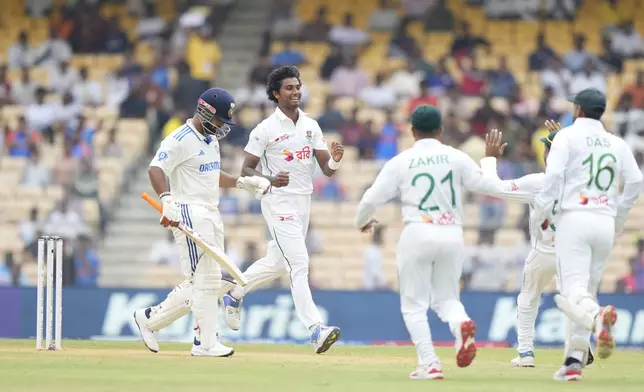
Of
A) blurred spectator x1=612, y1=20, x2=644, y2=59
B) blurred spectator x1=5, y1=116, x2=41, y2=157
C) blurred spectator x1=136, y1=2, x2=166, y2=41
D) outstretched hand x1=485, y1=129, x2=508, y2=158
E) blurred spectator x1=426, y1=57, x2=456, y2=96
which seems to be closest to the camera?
outstretched hand x1=485, y1=129, x2=508, y2=158

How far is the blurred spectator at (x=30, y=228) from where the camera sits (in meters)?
21.2

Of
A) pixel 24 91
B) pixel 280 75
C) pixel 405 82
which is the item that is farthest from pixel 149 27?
pixel 280 75

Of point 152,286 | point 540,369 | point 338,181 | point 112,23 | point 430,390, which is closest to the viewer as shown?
point 430,390

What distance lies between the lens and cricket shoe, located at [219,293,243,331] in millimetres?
13625

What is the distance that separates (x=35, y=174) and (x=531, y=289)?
11909mm

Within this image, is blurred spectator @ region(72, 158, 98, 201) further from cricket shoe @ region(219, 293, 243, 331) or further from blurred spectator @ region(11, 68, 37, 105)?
cricket shoe @ region(219, 293, 243, 331)

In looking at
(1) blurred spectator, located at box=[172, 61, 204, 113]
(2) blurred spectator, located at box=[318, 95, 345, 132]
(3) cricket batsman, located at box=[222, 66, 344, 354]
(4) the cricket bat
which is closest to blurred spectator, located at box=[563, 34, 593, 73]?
(2) blurred spectator, located at box=[318, 95, 345, 132]

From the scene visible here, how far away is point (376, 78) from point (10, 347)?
443 inches

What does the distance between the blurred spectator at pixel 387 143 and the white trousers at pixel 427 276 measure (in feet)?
38.0

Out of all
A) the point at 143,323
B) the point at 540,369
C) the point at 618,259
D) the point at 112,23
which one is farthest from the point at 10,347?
the point at 112,23

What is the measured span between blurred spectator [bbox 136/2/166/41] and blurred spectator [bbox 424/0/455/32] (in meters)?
4.91

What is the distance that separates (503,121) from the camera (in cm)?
2261

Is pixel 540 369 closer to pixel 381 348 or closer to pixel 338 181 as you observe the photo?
pixel 381 348

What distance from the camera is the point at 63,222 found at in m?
21.2
